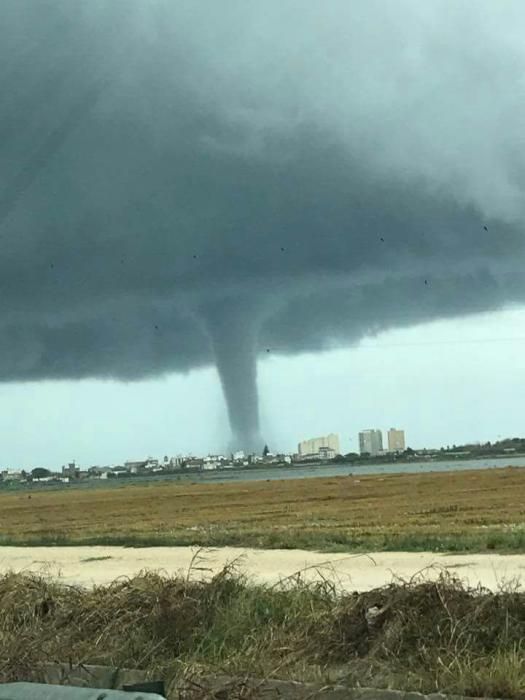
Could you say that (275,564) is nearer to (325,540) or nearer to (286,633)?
(325,540)

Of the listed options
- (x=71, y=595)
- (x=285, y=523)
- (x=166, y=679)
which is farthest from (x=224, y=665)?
(x=285, y=523)

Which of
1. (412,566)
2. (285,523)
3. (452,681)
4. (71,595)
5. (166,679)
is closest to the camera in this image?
(452,681)

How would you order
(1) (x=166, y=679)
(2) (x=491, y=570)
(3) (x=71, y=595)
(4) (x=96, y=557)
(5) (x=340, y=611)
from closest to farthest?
(1) (x=166, y=679)
(5) (x=340, y=611)
(3) (x=71, y=595)
(2) (x=491, y=570)
(4) (x=96, y=557)

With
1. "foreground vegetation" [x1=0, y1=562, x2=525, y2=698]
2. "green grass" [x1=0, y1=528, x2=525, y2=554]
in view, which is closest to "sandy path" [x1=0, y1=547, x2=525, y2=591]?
"green grass" [x1=0, y1=528, x2=525, y2=554]

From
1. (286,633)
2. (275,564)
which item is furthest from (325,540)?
(286,633)

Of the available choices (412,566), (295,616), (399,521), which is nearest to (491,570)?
(412,566)

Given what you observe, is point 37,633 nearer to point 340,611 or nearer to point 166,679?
point 166,679

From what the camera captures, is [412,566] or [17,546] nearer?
A: [412,566]

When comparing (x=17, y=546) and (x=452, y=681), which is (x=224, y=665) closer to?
(x=452, y=681)
